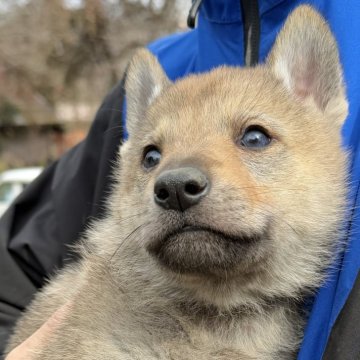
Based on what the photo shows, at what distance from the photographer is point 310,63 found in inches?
113

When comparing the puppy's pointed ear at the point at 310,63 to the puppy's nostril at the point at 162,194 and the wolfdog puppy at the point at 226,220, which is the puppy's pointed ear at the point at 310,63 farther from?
the puppy's nostril at the point at 162,194

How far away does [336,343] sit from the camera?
191cm

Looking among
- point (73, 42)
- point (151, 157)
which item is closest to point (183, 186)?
point (151, 157)

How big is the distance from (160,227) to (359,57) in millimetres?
1127

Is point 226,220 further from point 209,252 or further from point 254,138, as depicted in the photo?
point 254,138

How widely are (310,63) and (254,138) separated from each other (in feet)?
2.17

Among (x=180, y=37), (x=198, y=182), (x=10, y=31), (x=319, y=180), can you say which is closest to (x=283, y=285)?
(x=319, y=180)

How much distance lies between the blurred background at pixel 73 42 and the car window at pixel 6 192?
0.04 m

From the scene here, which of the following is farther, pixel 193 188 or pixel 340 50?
pixel 340 50

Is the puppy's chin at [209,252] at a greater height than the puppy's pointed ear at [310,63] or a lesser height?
lesser

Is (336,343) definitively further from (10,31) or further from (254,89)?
(10,31)

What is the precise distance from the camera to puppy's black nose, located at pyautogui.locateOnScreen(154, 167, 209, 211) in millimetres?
2080

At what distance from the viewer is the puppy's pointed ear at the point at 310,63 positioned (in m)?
2.59

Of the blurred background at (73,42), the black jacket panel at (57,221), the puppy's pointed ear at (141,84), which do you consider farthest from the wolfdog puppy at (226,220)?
the blurred background at (73,42)
